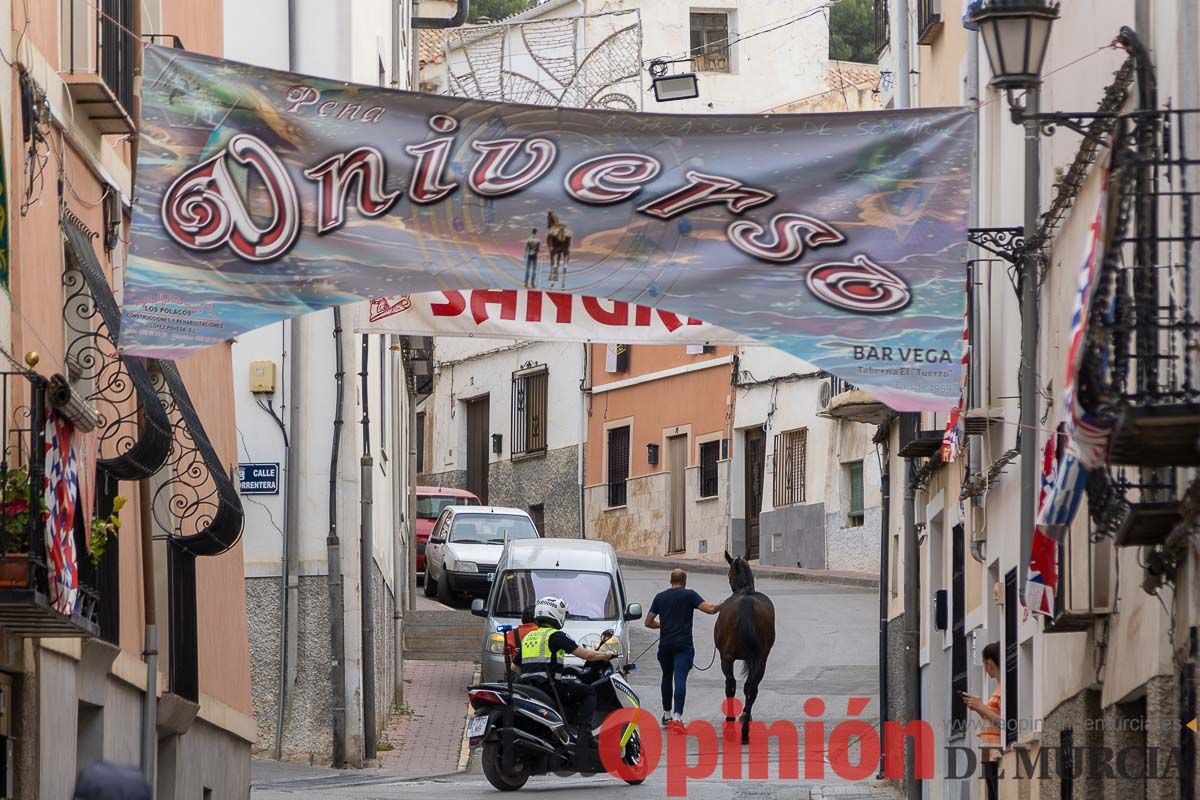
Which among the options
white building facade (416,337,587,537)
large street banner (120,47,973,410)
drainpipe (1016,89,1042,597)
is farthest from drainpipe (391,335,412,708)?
white building facade (416,337,587,537)

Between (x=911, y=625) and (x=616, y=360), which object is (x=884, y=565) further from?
(x=616, y=360)

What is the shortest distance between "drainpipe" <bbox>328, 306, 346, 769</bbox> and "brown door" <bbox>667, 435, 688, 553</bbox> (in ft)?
88.3

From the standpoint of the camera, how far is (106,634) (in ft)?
45.3

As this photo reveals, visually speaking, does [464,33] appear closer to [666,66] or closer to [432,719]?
[666,66]

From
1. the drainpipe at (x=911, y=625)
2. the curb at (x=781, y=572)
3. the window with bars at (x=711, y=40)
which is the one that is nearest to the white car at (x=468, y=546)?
the curb at (x=781, y=572)

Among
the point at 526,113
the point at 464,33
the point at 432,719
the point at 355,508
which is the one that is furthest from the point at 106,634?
the point at 464,33

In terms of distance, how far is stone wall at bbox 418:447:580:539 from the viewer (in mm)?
54281

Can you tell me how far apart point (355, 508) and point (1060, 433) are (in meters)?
13.6

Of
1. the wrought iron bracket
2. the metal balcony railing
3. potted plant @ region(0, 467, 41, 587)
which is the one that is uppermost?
the metal balcony railing

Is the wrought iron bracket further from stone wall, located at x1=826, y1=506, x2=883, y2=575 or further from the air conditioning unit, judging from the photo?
the air conditioning unit

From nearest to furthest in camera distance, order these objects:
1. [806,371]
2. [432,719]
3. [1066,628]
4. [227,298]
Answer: [227,298], [1066,628], [432,719], [806,371]

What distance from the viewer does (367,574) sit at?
24781 millimetres

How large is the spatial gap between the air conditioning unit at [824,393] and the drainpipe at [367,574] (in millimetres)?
19141

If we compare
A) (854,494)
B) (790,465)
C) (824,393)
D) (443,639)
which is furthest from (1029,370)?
(790,465)
